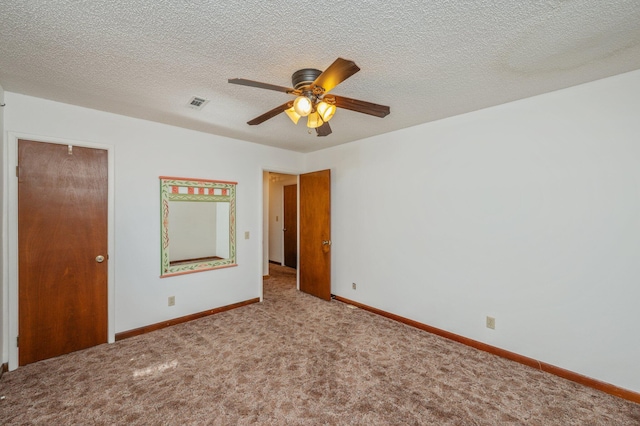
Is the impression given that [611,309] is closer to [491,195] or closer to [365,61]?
[491,195]

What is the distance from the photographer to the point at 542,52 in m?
1.79

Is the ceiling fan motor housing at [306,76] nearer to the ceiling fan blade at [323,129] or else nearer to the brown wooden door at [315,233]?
the ceiling fan blade at [323,129]

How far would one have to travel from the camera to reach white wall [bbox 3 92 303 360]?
2.63m

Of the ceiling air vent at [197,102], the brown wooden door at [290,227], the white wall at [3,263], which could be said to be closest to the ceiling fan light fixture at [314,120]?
the ceiling air vent at [197,102]

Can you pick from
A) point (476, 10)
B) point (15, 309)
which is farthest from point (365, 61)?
point (15, 309)

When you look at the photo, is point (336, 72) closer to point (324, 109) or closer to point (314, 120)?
point (324, 109)

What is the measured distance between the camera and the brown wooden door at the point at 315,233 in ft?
14.0

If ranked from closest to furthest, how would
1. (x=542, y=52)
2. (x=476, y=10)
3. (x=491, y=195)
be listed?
(x=476, y=10), (x=542, y=52), (x=491, y=195)

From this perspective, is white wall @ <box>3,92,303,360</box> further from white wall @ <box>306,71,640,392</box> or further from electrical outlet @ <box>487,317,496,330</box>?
electrical outlet @ <box>487,317,496,330</box>

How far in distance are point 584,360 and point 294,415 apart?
8.04ft

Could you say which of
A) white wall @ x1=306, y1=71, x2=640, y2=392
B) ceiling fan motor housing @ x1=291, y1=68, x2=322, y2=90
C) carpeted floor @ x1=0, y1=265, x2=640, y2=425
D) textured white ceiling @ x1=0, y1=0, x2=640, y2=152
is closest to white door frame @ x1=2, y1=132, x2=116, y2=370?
carpeted floor @ x1=0, y1=265, x2=640, y2=425

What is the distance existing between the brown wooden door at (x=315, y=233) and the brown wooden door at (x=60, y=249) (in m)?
2.74

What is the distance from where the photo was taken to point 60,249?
2.66 m

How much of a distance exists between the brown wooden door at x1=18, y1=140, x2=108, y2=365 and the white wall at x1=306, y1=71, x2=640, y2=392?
11.0ft
